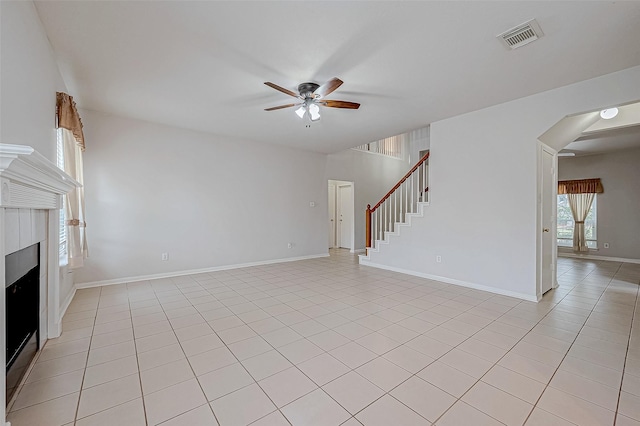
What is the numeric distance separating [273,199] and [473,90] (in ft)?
13.8

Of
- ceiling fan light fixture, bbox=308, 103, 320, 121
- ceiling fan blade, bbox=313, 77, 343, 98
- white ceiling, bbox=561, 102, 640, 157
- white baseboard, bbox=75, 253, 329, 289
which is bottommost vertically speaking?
white baseboard, bbox=75, 253, 329, 289

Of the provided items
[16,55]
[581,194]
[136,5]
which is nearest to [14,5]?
[16,55]

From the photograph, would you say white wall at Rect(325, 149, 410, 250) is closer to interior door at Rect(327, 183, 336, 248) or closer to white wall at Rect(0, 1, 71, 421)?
interior door at Rect(327, 183, 336, 248)

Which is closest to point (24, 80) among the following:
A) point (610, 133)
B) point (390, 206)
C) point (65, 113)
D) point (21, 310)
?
point (65, 113)

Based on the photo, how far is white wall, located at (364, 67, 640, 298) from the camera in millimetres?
3275

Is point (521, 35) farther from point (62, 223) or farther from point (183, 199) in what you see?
point (62, 223)

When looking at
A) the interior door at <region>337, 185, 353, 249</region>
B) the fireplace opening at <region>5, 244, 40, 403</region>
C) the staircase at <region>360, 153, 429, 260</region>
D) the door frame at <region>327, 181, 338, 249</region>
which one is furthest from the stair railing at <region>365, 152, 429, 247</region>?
the fireplace opening at <region>5, 244, 40, 403</region>

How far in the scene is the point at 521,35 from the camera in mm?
2289

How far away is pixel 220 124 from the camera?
15.3 ft

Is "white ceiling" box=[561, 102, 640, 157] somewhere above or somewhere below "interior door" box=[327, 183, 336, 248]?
above

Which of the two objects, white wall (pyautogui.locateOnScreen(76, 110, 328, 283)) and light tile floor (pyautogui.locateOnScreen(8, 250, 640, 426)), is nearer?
light tile floor (pyautogui.locateOnScreen(8, 250, 640, 426))

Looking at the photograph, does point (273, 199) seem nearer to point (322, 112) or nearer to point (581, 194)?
point (322, 112)

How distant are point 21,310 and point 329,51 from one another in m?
3.25

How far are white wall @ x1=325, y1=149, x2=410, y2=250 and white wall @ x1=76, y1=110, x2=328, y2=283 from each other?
93 centimetres
